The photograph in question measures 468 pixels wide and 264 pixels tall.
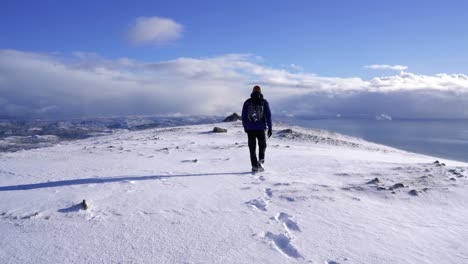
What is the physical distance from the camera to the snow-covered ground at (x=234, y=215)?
4.33 meters

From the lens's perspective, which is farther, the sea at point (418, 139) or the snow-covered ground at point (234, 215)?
the sea at point (418, 139)

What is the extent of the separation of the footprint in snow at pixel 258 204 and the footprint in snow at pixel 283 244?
1161 mm

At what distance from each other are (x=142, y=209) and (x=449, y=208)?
564cm

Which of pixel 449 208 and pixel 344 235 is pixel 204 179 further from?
pixel 449 208

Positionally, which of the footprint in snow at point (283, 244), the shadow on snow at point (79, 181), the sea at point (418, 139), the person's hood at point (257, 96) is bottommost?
the sea at point (418, 139)

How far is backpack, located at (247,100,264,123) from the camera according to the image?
9.76 m

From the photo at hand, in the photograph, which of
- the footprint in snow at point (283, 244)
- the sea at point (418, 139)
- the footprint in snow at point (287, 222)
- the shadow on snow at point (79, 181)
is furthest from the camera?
the sea at point (418, 139)

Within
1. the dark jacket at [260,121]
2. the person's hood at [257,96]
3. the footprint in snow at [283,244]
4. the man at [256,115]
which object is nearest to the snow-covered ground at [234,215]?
the footprint in snow at [283,244]

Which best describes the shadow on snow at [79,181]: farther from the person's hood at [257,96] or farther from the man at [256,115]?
the person's hood at [257,96]

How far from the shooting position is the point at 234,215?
5.71m

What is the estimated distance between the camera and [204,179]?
28.3 feet

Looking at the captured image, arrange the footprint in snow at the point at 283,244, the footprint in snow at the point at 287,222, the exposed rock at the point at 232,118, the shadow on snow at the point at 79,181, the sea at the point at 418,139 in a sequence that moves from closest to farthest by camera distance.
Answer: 1. the footprint in snow at the point at 283,244
2. the footprint in snow at the point at 287,222
3. the shadow on snow at the point at 79,181
4. the exposed rock at the point at 232,118
5. the sea at the point at 418,139

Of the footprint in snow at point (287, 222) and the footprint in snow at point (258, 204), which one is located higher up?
the footprint in snow at point (258, 204)

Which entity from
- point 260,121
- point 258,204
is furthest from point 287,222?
point 260,121
